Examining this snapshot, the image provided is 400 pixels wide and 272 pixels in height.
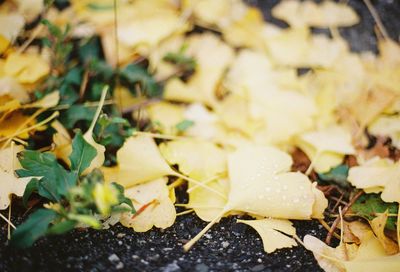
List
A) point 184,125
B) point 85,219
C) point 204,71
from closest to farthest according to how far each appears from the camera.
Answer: point 85,219, point 184,125, point 204,71

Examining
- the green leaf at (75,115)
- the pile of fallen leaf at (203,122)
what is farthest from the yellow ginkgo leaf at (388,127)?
the green leaf at (75,115)

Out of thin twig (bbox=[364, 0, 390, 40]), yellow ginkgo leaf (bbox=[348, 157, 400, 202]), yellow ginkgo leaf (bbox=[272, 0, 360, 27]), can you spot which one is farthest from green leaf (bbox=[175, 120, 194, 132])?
thin twig (bbox=[364, 0, 390, 40])

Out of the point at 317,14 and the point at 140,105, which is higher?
the point at 317,14

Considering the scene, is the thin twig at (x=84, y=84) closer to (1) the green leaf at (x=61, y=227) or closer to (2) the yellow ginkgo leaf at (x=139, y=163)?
(2) the yellow ginkgo leaf at (x=139, y=163)

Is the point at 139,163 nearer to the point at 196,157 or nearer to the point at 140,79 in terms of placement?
the point at 196,157

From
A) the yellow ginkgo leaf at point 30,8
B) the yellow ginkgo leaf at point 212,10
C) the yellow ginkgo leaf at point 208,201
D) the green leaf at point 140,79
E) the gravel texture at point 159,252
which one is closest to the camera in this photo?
the gravel texture at point 159,252

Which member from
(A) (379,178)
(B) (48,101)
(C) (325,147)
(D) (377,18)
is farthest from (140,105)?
(D) (377,18)
